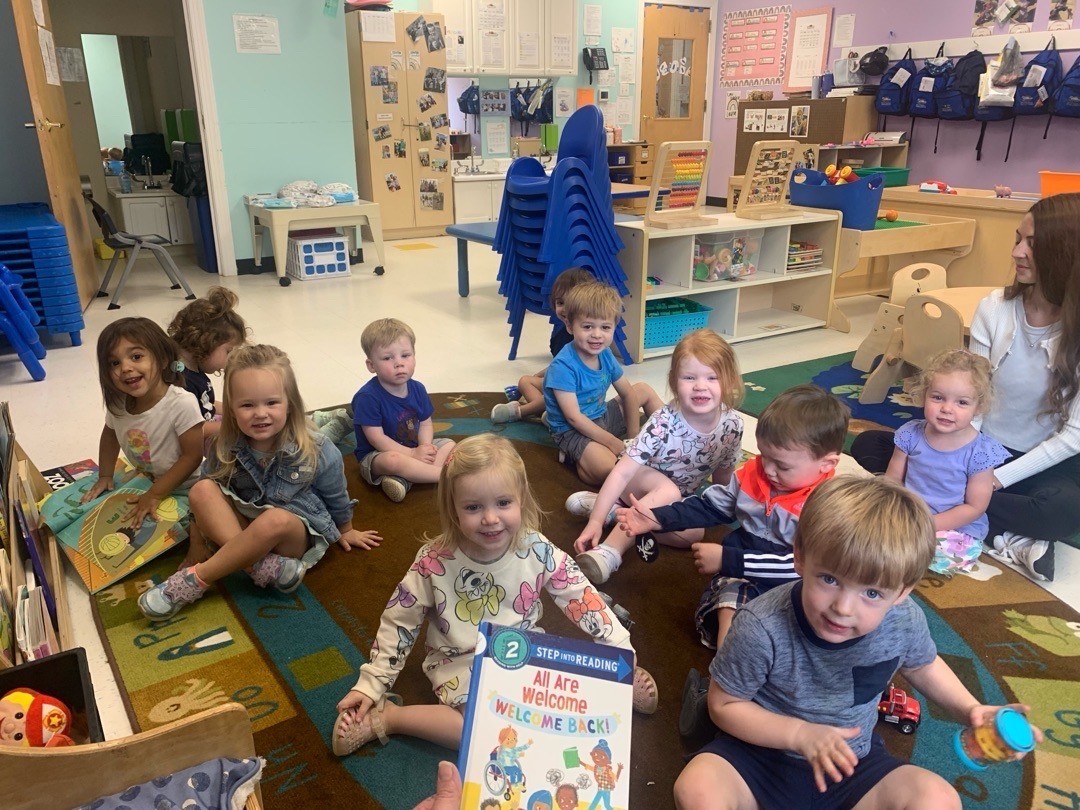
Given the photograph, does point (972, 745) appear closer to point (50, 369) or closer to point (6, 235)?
point (50, 369)

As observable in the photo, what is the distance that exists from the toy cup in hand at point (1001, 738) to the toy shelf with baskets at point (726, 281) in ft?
9.03

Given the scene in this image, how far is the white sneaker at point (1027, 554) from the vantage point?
2.05m

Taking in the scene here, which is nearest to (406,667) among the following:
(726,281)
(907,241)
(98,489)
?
(98,489)

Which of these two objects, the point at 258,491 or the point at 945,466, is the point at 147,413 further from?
the point at 945,466

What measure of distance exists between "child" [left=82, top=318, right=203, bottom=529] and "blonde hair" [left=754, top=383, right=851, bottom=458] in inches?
57.0

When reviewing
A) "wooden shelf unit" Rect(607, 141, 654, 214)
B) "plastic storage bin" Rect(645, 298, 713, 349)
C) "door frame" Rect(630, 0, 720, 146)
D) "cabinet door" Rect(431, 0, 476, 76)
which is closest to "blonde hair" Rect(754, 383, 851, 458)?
"plastic storage bin" Rect(645, 298, 713, 349)

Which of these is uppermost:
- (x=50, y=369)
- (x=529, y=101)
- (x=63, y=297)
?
(x=529, y=101)

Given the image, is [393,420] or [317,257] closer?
[393,420]

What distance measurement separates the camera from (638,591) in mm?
1979

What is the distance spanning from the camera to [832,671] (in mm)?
1163

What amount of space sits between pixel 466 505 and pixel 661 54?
869cm

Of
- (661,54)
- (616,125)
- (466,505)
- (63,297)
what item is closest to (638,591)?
(466,505)

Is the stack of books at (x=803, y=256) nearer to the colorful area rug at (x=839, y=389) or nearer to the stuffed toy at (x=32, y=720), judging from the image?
the colorful area rug at (x=839, y=389)

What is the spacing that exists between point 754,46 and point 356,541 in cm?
816
